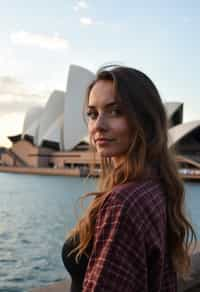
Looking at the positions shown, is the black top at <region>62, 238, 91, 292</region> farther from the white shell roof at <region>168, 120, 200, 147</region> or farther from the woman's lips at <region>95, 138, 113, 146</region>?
the white shell roof at <region>168, 120, 200, 147</region>

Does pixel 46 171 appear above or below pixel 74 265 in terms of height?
below

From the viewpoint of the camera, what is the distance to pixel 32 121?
3966cm

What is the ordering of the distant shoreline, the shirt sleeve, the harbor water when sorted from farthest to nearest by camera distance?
the distant shoreline, the harbor water, the shirt sleeve

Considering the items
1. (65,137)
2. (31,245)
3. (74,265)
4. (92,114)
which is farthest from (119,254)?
(65,137)

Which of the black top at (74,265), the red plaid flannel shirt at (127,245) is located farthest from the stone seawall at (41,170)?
the red plaid flannel shirt at (127,245)

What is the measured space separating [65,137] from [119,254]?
36.0m

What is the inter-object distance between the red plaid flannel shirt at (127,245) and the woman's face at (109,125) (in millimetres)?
108

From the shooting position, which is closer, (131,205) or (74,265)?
(131,205)

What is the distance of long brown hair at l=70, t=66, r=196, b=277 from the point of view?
712 millimetres

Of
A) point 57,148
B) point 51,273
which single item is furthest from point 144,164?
point 57,148

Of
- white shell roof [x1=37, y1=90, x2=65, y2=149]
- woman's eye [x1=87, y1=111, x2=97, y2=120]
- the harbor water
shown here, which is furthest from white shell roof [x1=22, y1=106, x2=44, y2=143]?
woman's eye [x1=87, y1=111, x2=97, y2=120]

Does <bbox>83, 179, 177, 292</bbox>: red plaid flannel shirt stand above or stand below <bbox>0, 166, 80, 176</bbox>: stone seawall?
above

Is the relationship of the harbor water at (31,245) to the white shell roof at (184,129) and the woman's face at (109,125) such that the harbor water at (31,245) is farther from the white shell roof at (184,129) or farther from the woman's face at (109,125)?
the white shell roof at (184,129)

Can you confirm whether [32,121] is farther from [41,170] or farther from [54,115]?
[41,170]
